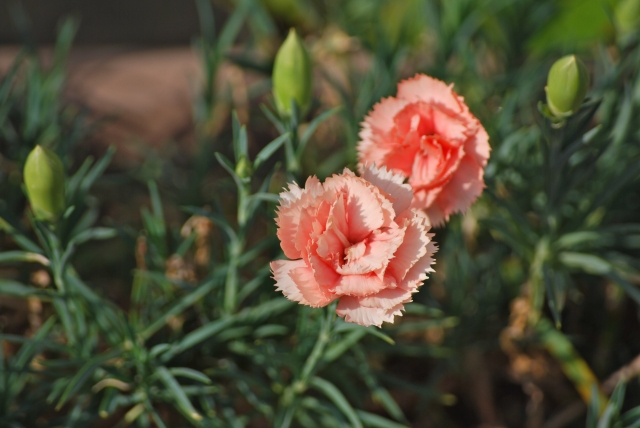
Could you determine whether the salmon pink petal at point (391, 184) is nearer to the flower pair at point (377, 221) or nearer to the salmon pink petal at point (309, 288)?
the flower pair at point (377, 221)

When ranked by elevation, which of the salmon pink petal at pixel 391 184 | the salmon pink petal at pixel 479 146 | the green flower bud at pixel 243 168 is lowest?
the salmon pink petal at pixel 391 184

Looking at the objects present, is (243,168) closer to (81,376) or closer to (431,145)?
(431,145)

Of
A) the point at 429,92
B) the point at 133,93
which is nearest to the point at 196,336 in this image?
the point at 429,92

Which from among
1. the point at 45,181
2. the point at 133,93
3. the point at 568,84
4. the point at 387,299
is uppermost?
the point at 133,93

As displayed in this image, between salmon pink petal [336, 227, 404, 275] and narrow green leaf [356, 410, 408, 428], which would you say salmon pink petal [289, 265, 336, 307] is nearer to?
salmon pink petal [336, 227, 404, 275]

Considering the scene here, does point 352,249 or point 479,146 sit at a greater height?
point 479,146

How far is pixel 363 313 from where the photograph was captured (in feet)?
1.71

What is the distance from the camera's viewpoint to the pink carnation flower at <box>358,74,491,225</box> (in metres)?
0.60

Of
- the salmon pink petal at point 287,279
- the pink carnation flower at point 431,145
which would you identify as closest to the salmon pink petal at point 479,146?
the pink carnation flower at point 431,145

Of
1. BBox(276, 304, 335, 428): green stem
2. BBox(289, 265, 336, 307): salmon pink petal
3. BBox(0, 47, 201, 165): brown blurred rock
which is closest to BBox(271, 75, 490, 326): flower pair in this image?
BBox(289, 265, 336, 307): salmon pink petal

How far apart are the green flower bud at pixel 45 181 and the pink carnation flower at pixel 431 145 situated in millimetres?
316

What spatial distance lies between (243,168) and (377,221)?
18 centimetres

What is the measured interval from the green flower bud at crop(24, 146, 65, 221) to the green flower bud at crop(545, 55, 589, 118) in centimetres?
51

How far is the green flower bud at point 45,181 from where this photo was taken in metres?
0.59
